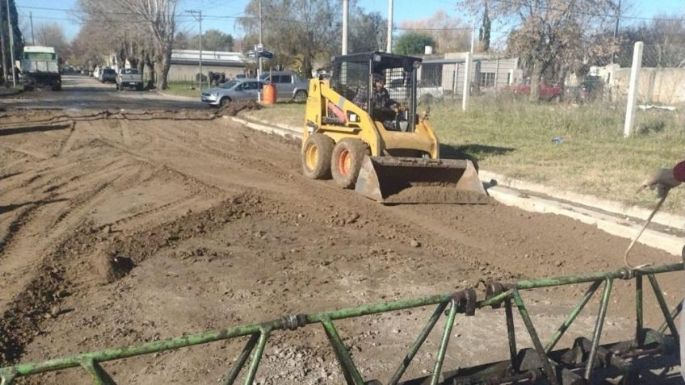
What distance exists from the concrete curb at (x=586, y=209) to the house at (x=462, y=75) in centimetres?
1471

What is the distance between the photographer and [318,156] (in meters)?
11.5

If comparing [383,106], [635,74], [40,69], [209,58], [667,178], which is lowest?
[383,106]

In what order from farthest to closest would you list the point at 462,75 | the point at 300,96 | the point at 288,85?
the point at 300,96 < the point at 288,85 < the point at 462,75

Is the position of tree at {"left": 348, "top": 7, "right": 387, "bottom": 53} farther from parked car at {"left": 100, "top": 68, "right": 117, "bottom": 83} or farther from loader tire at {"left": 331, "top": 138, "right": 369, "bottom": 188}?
loader tire at {"left": 331, "top": 138, "right": 369, "bottom": 188}

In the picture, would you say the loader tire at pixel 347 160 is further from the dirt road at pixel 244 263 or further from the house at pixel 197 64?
the house at pixel 197 64

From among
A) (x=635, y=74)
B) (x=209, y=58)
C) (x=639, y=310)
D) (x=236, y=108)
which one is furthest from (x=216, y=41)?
(x=639, y=310)

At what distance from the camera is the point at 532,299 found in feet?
19.9

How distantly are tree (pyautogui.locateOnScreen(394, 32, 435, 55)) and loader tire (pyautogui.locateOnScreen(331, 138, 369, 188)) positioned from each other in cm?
6806

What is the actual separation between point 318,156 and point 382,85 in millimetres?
1761

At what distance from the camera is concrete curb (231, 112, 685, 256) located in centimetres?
772

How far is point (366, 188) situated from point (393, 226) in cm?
156

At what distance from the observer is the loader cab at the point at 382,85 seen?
11.2 m

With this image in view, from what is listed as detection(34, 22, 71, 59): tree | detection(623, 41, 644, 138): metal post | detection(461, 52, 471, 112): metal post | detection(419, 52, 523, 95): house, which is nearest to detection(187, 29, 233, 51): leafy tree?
detection(34, 22, 71, 59): tree

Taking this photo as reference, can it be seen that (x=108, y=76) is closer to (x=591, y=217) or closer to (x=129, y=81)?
(x=129, y=81)
